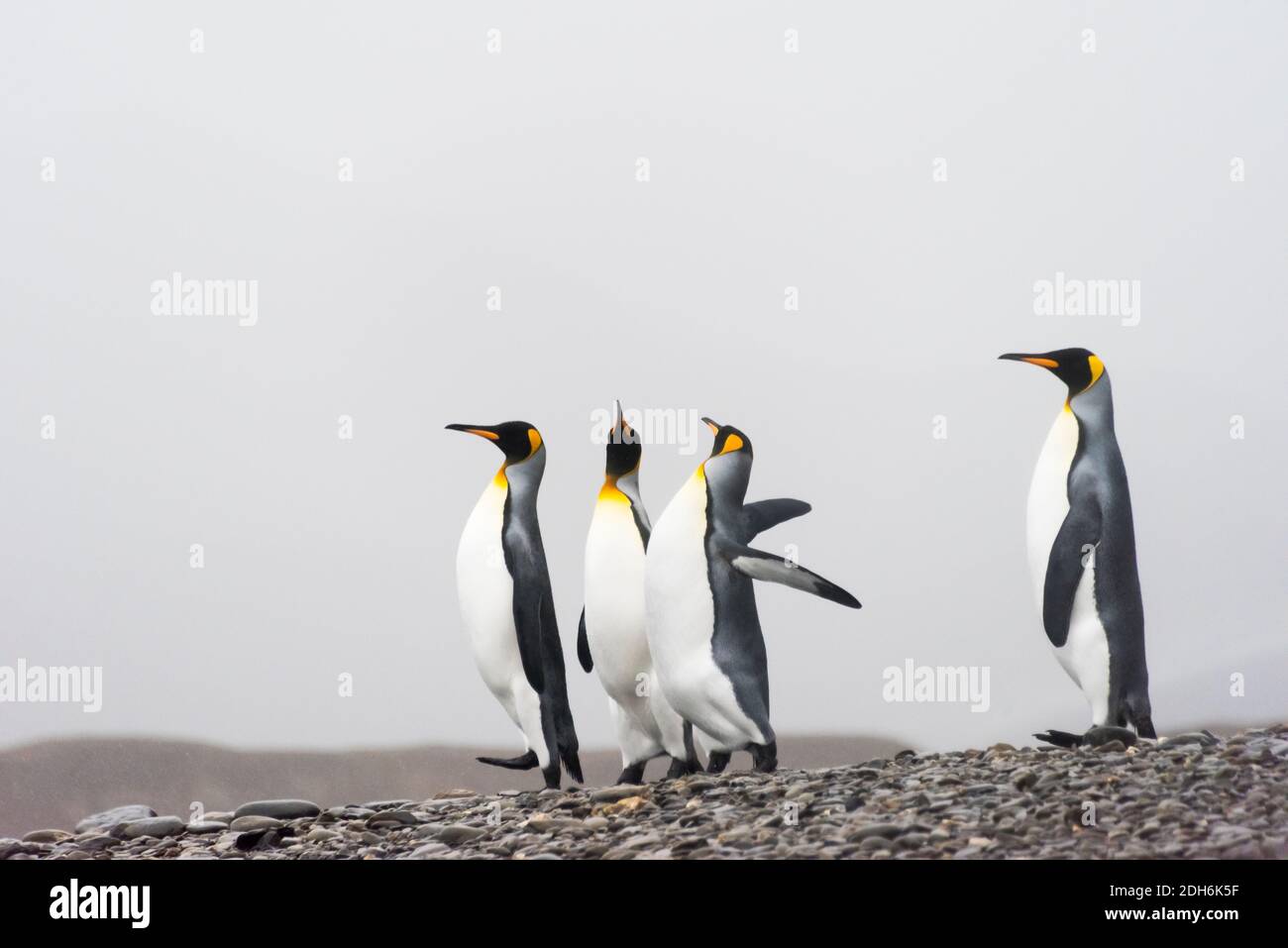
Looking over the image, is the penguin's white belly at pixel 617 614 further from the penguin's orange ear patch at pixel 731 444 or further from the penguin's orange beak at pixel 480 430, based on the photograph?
the penguin's orange beak at pixel 480 430

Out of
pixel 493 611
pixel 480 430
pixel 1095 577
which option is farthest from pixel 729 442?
pixel 1095 577

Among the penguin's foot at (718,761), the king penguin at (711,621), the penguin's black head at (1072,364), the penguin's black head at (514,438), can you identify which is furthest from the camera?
the penguin's black head at (514,438)

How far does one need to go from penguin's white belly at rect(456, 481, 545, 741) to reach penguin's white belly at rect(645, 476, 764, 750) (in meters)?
0.66

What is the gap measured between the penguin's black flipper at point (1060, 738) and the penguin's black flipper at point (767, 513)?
122 centimetres

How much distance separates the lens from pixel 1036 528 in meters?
4.90

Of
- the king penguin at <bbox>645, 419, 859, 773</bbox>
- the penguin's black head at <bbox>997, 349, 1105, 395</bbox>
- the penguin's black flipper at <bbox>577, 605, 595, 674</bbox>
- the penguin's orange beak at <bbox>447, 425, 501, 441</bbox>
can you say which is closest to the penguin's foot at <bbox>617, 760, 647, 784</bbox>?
the king penguin at <bbox>645, 419, 859, 773</bbox>

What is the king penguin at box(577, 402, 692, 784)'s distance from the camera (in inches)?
191

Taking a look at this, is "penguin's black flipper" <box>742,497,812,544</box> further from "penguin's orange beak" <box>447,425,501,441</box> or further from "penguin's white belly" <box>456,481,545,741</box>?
"penguin's orange beak" <box>447,425,501,441</box>

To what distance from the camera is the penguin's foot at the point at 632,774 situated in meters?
4.94

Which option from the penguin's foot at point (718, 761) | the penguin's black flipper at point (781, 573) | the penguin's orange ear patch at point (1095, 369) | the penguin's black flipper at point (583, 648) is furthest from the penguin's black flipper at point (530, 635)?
Answer: the penguin's orange ear patch at point (1095, 369)

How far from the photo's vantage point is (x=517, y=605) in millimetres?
4891

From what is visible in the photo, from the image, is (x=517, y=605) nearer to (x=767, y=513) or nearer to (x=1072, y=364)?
(x=767, y=513)
